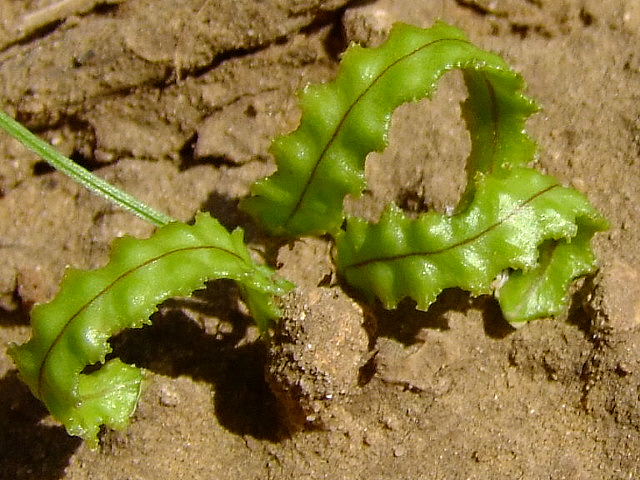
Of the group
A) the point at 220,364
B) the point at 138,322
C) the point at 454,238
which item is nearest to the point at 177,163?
the point at 220,364

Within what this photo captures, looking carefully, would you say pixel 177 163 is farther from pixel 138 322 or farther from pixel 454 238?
pixel 454 238

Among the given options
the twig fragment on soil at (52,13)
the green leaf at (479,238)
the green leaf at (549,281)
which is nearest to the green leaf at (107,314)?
the green leaf at (479,238)

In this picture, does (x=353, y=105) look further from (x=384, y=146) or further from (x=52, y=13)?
(x=52, y=13)

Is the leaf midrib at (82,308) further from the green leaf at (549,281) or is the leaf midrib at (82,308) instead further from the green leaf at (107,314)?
the green leaf at (549,281)

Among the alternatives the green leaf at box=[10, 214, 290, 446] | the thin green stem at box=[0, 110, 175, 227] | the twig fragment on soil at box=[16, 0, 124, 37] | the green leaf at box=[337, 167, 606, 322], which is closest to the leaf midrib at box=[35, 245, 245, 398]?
the green leaf at box=[10, 214, 290, 446]

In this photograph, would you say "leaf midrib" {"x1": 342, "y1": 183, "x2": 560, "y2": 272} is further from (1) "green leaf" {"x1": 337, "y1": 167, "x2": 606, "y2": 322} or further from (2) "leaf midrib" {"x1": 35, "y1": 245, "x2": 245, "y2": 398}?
(2) "leaf midrib" {"x1": 35, "y1": 245, "x2": 245, "y2": 398}

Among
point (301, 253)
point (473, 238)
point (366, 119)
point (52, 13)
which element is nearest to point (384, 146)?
point (366, 119)

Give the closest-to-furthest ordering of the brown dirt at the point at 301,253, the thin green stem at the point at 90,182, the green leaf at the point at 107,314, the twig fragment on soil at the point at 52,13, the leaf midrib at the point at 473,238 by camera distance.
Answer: the green leaf at the point at 107,314, the leaf midrib at the point at 473,238, the brown dirt at the point at 301,253, the thin green stem at the point at 90,182, the twig fragment on soil at the point at 52,13
